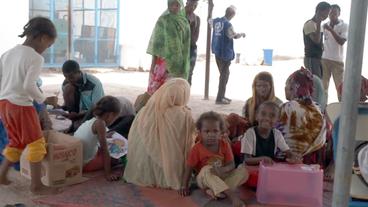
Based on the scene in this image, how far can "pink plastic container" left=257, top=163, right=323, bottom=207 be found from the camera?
3555mm

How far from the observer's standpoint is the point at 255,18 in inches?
803

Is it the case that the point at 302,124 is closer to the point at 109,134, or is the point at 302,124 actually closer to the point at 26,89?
the point at 109,134

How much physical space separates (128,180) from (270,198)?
1.13 meters

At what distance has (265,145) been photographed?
3.99 m

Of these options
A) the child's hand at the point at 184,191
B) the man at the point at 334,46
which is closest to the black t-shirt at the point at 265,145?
the child's hand at the point at 184,191

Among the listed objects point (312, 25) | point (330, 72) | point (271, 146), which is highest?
point (312, 25)

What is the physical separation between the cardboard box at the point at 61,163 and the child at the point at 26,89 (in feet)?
0.36

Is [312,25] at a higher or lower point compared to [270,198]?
higher

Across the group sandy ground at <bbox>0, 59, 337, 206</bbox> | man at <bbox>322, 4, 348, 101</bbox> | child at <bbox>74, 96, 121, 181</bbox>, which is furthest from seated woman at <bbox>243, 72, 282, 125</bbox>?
man at <bbox>322, 4, 348, 101</bbox>

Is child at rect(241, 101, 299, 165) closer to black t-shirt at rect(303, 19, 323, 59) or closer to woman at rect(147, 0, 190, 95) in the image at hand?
woman at rect(147, 0, 190, 95)

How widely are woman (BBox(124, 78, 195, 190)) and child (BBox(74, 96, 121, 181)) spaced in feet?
0.63

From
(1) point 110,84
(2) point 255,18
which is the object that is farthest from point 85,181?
(2) point 255,18

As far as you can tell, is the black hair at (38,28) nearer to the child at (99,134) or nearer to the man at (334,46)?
the child at (99,134)

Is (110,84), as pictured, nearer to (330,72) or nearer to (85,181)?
(330,72)
